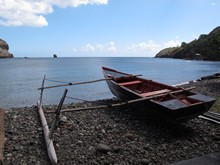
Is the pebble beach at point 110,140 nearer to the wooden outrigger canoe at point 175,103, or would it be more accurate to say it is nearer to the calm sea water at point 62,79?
the wooden outrigger canoe at point 175,103

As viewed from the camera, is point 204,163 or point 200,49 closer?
point 204,163

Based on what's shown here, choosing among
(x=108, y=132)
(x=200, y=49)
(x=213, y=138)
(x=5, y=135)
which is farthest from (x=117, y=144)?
(x=200, y=49)

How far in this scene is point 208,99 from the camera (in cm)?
1022

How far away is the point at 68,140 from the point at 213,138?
5.37 meters

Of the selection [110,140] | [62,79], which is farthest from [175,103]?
[62,79]

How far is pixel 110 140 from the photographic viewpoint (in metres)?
9.21

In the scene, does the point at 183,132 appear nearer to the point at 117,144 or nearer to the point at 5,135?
the point at 117,144

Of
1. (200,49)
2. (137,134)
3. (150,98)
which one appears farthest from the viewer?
Answer: (200,49)

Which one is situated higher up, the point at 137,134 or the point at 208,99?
the point at 208,99

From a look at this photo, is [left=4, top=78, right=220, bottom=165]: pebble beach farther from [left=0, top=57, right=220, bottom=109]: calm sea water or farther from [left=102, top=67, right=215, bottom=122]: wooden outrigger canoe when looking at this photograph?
[left=0, top=57, right=220, bottom=109]: calm sea water

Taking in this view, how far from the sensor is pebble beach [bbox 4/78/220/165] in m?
7.84

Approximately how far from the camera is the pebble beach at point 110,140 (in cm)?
784

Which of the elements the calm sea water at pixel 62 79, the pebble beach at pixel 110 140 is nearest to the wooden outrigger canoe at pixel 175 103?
the pebble beach at pixel 110 140

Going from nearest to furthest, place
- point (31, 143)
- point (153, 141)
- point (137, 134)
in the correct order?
point (31, 143) < point (153, 141) < point (137, 134)
